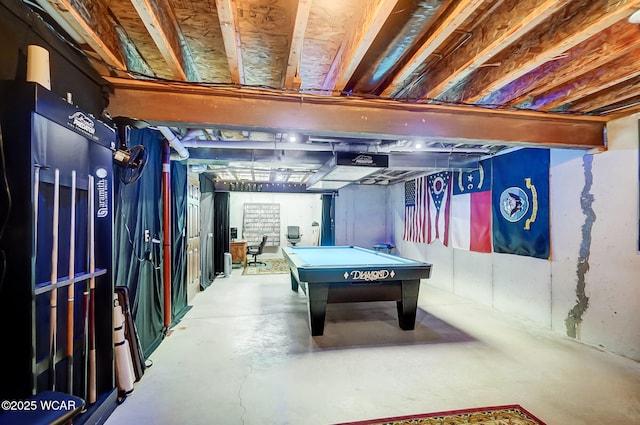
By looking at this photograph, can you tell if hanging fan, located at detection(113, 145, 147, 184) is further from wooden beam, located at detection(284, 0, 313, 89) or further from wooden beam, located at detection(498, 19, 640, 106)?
wooden beam, located at detection(498, 19, 640, 106)

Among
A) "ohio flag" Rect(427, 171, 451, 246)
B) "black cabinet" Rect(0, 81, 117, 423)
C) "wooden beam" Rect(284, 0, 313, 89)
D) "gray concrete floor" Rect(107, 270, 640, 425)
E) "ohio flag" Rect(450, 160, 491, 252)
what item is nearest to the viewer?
"black cabinet" Rect(0, 81, 117, 423)

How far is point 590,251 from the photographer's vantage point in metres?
3.31

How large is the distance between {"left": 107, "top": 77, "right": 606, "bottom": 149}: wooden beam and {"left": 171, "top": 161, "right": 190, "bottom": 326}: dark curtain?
1825mm

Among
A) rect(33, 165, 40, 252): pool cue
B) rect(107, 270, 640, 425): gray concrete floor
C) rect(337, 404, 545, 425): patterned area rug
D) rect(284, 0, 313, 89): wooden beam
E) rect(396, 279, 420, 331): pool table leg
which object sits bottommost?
rect(107, 270, 640, 425): gray concrete floor

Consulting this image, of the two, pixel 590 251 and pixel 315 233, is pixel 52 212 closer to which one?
pixel 590 251

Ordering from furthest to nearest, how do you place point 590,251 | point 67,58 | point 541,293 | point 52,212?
1. point 541,293
2. point 590,251
3. point 67,58
4. point 52,212

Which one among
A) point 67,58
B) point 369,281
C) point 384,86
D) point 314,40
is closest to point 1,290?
point 67,58

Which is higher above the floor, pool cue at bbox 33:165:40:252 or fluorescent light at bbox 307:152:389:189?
fluorescent light at bbox 307:152:389:189

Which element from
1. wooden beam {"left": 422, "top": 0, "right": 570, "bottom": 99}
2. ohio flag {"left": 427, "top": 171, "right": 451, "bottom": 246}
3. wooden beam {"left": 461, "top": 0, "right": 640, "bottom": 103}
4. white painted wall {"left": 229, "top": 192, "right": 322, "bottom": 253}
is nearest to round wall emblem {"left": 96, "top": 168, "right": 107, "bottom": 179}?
wooden beam {"left": 422, "top": 0, "right": 570, "bottom": 99}

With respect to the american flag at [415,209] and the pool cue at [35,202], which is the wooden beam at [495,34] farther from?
the american flag at [415,209]

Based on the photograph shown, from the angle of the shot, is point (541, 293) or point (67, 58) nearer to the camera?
point (67, 58)

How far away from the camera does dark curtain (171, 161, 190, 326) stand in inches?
158

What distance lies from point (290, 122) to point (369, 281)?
2.10 m

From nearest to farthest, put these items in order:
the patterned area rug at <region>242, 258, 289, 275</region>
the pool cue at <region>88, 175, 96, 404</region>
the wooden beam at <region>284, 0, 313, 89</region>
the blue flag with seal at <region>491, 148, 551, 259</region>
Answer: the wooden beam at <region>284, 0, 313, 89</region>
the pool cue at <region>88, 175, 96, 404</region>
the blue flag with seal at <region>491, 148, 551, 259</region>
the patterned area rug at <region>242, 258, 289, 275</region>
